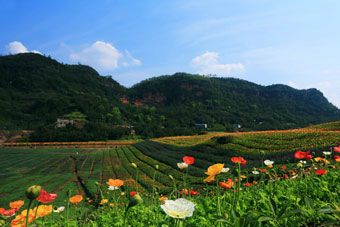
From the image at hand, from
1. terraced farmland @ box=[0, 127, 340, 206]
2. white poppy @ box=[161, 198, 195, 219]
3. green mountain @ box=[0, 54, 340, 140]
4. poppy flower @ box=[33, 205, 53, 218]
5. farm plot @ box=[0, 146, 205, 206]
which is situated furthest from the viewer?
green mountain @ box=[0, 54, 340, 140]

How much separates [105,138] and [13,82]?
333ft

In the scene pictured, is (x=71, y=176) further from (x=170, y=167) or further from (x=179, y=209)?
(x=179, y=209)

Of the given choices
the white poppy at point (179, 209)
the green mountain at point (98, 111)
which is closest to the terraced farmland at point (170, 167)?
the white poppy at point (179, 209)

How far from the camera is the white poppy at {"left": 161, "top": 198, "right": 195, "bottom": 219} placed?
6.48 feet

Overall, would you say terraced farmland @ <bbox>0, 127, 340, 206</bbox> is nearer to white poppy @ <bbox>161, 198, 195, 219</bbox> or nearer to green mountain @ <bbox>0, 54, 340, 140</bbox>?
white poppy @ <bbox>161, 198, 195, 219</bbox>

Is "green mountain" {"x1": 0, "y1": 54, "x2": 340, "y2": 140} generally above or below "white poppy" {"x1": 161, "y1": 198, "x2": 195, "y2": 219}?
above

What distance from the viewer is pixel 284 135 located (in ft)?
110

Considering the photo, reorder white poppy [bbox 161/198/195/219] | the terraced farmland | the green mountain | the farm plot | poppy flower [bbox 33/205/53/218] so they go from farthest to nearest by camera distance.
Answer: the green mountain < the terraced farmland < the farm plot < poppy flower [bbox 33/205/53/218] < white poppy [bbox 161/198/195/219]

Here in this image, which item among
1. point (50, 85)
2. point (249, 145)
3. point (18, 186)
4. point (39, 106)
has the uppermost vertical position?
point (50, 85)

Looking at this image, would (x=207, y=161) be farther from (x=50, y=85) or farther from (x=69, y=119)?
(x=50, y=85)

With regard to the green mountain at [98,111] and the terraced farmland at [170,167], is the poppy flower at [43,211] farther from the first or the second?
the green mountain at [98,111]

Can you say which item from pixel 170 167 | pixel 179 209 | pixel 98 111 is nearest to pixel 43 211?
pixel 179 209

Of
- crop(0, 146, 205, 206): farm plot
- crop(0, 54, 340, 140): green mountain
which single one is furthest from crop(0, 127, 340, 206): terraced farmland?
crop(0, 54, 340, 140): green mountain

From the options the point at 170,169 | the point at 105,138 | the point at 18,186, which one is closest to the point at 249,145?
the point at 170,169
